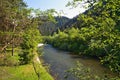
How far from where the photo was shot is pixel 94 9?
8.10 meters

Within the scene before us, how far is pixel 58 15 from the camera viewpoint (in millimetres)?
10055

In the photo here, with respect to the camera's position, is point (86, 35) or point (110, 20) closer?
point (110, 20)

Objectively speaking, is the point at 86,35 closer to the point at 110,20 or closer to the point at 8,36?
the point at 110,20

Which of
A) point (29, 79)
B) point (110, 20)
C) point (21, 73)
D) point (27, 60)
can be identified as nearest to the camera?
point (110, 20)

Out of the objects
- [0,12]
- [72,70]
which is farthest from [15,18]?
[72,70]

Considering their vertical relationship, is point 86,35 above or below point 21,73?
above

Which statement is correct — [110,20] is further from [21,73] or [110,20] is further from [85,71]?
[21,73]

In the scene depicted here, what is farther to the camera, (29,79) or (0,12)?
(29,79)

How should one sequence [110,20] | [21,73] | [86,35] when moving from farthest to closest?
[21,73], [86,35], [110,20]

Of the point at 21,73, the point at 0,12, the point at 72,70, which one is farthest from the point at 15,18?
the point at 21,73

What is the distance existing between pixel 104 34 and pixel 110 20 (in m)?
0.49

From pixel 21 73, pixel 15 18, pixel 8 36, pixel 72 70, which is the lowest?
pixel 21 73

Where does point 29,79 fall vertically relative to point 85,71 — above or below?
below

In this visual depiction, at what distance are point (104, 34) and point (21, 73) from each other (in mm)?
31206
